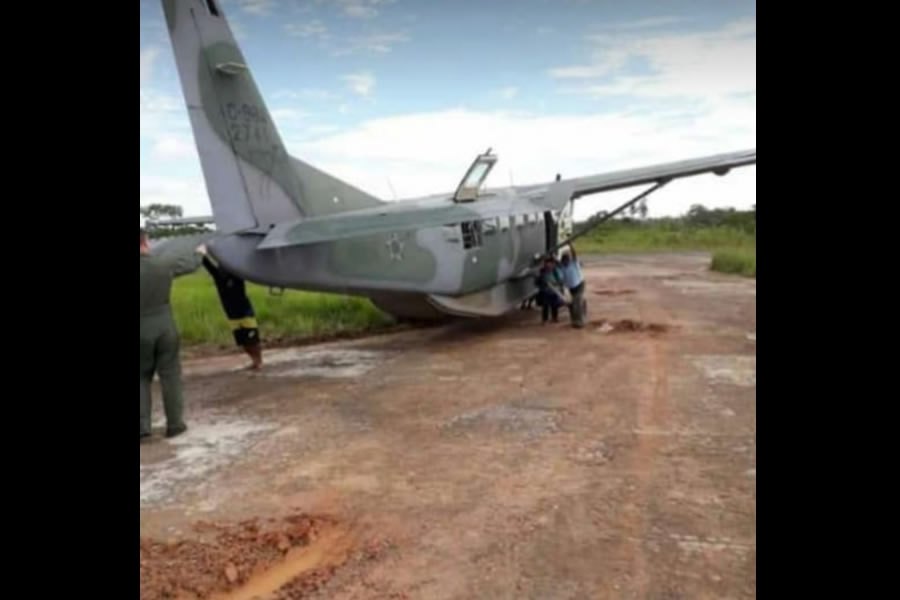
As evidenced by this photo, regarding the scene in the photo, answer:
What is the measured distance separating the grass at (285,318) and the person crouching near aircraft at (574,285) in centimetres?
325

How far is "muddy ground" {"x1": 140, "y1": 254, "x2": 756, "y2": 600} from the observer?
4070 millimetres

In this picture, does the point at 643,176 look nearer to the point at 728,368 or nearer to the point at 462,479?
the point at 728,368

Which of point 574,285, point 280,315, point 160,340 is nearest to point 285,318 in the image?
point 280,315

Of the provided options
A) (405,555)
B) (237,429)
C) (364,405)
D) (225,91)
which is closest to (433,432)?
(364,405)

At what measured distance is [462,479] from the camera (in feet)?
18.3

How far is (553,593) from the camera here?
381cm

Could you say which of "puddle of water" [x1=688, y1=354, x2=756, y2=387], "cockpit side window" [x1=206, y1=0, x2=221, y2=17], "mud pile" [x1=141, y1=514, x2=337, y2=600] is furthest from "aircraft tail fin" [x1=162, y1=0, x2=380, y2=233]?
"puddle of water" [x1=688, y1=354, x2=756, y2=387]

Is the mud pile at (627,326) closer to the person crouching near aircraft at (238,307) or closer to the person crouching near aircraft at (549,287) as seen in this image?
the person crouching near aircraft at (549,287)

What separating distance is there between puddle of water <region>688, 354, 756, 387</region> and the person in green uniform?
5543mm

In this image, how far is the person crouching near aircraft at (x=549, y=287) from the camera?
1350 cm

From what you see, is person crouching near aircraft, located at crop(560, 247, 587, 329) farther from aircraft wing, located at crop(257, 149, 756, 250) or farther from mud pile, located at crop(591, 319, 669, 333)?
aircraft wing, located at crop(257, 149, 756, 250)

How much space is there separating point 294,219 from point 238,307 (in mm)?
1308

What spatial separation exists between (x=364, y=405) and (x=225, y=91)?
420 centimetres
